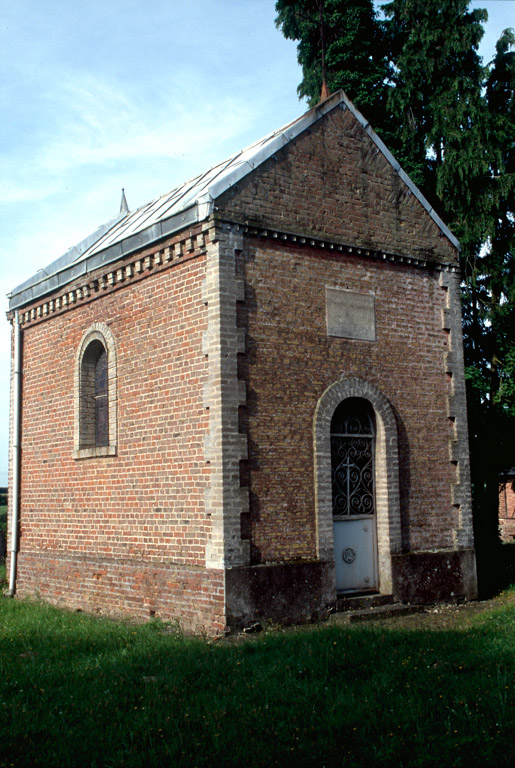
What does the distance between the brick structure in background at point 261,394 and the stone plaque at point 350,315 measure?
0.03m

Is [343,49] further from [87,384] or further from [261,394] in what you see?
[261,394]

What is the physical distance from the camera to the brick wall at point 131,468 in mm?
10938

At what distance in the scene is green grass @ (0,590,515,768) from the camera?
19.4 feet

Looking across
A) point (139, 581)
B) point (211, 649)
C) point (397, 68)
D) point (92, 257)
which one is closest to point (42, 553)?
point (139, 581)

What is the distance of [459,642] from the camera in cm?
880

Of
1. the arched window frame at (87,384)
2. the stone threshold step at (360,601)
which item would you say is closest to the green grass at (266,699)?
the stone threshold step at (360,601)

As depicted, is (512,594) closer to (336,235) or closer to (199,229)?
(336,235)

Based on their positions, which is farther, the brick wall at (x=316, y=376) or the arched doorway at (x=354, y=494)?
the arched doorway at (x=354, y=494)

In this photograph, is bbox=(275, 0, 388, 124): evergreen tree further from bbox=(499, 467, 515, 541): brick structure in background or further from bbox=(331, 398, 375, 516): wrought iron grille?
bbox=(499, 467, 515, 541): brick structure in background

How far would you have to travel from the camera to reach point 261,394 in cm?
1097

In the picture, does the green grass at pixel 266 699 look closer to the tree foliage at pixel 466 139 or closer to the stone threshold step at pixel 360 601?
the stone threshold step at pixel 360 601

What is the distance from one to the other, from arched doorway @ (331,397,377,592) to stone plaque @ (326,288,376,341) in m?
1.06

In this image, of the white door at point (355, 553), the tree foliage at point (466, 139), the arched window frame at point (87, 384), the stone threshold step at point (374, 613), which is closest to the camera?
the stone threshold step at point (374, 613)

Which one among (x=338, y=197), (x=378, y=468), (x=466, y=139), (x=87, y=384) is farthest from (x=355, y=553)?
(x=466, y=139)
